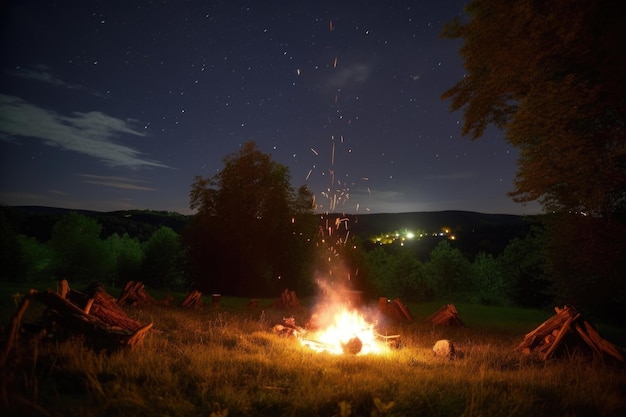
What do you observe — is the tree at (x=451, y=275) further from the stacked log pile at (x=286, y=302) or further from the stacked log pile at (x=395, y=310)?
the stacked log pile at (x=395, y=310)

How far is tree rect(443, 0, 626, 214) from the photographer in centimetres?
1022

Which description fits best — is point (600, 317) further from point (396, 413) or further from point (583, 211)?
point (396, 413)

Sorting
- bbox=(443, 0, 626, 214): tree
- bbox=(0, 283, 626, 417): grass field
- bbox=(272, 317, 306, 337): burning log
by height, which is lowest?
bbox=(272, 317, 306, 337): burning log

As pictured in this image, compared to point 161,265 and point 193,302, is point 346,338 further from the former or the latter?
point 161,265

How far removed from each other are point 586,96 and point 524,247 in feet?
95.8

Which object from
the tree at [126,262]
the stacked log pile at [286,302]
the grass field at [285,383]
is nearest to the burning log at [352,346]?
the grass field at [285,383]

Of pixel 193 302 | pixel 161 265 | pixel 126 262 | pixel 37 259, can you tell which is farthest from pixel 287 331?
pixel 37 259

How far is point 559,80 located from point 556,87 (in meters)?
1.12

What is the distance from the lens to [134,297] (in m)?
15.7

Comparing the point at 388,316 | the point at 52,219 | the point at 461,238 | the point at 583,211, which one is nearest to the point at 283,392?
the point at 388,316

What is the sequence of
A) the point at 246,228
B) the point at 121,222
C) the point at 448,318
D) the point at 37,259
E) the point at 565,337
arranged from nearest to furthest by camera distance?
the point at 565,337, the point at 448,318, the point at 246,228, the point at 37,259, the point at 121,222

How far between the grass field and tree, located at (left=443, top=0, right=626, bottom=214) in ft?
18.3

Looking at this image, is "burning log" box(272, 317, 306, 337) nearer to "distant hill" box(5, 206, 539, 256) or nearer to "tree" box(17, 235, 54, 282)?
"distant hill" box(5, 206, 539, 256)

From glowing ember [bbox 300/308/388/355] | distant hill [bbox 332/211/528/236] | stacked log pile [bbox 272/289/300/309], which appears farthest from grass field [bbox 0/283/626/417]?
distant hill [bbox 332/211/528/236]
